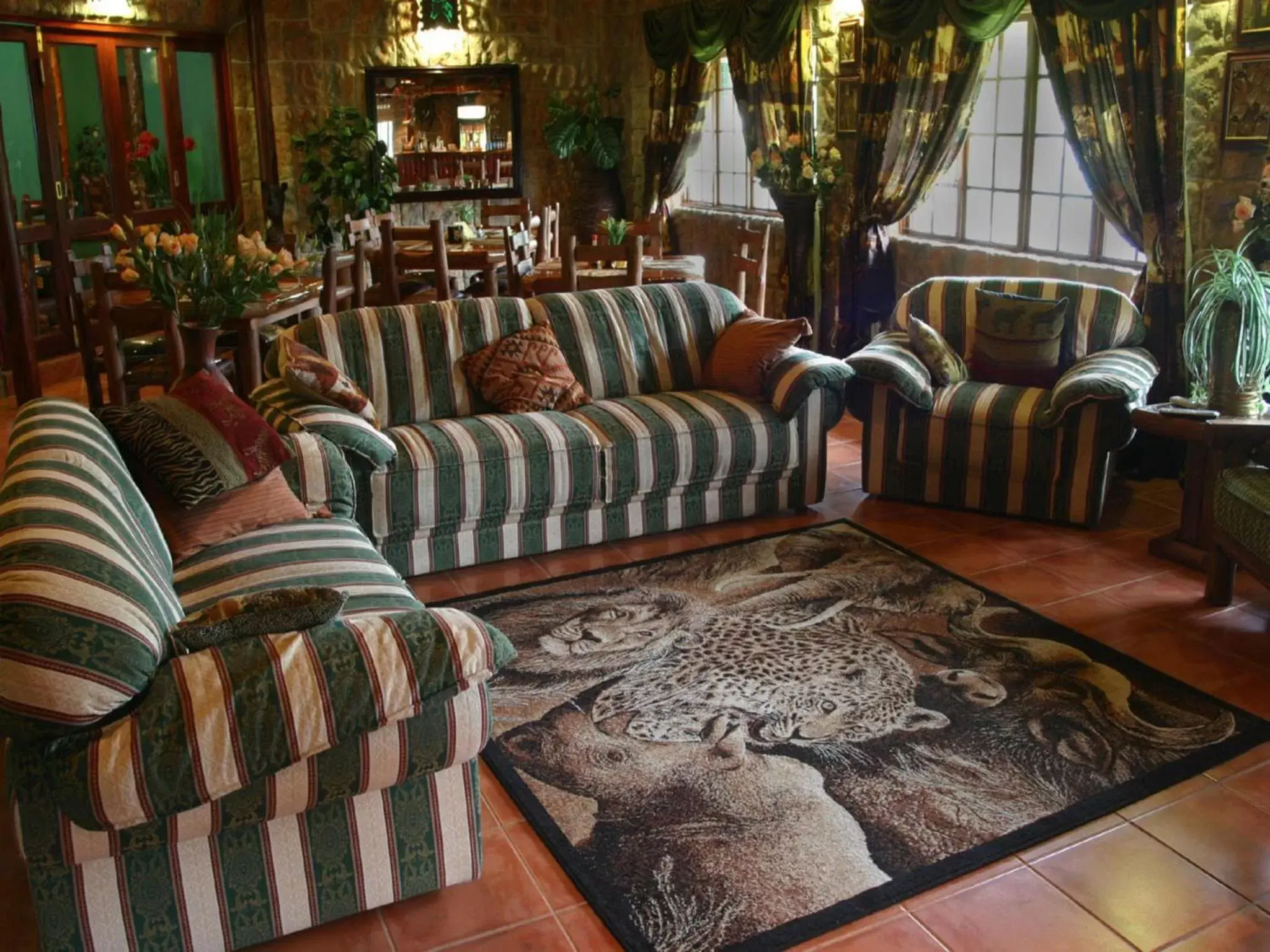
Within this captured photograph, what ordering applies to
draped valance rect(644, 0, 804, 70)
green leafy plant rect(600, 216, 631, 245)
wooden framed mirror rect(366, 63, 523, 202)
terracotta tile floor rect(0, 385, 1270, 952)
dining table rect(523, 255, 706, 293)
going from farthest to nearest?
1. wooden framed mirror rect(366, 63, 523, 202)
2. draped valance rect(644, 0, 804, 70)
3. green leafy plant rect(600, 216, 631, 245)
4. dining table rect(523, 255, 706, 293)
5. terracotta tile floor rect(0, 385, 1270, 952)

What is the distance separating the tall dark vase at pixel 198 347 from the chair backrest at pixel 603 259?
2.22 m

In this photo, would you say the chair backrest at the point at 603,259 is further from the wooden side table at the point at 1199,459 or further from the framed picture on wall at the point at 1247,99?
the framed picture on wall at the point at 1247,99

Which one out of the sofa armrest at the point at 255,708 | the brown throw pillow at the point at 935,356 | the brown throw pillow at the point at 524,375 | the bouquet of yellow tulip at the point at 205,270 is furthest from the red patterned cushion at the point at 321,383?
the brown throw pillow at the point at 935,356

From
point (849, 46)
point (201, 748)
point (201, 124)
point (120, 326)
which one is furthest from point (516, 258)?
point (201, 748)

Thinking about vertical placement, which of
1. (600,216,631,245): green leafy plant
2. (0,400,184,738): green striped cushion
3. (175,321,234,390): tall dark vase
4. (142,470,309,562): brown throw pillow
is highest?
(600,216,631,245): green leafy plant

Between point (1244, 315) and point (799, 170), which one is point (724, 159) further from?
point (1244, 315)

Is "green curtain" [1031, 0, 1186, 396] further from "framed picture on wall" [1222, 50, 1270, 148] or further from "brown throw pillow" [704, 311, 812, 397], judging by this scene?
"brown throw pillow" [704, 311, 812, 397]

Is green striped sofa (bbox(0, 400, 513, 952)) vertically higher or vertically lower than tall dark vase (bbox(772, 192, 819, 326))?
lower

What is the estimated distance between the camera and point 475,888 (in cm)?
255

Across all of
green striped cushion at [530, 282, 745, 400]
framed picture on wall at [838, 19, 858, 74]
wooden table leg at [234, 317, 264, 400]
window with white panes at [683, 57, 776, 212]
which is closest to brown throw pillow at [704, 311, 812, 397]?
green striped cushion at [530, 282, 745, 400]

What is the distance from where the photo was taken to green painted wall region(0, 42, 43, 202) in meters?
7.35

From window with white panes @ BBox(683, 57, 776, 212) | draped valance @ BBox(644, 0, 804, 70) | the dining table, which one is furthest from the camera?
window with white panes @ BBox(683, 57, 776, 212)

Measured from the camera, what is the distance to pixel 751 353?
4816 millimetres

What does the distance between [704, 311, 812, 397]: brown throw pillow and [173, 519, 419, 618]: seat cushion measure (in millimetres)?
2001
